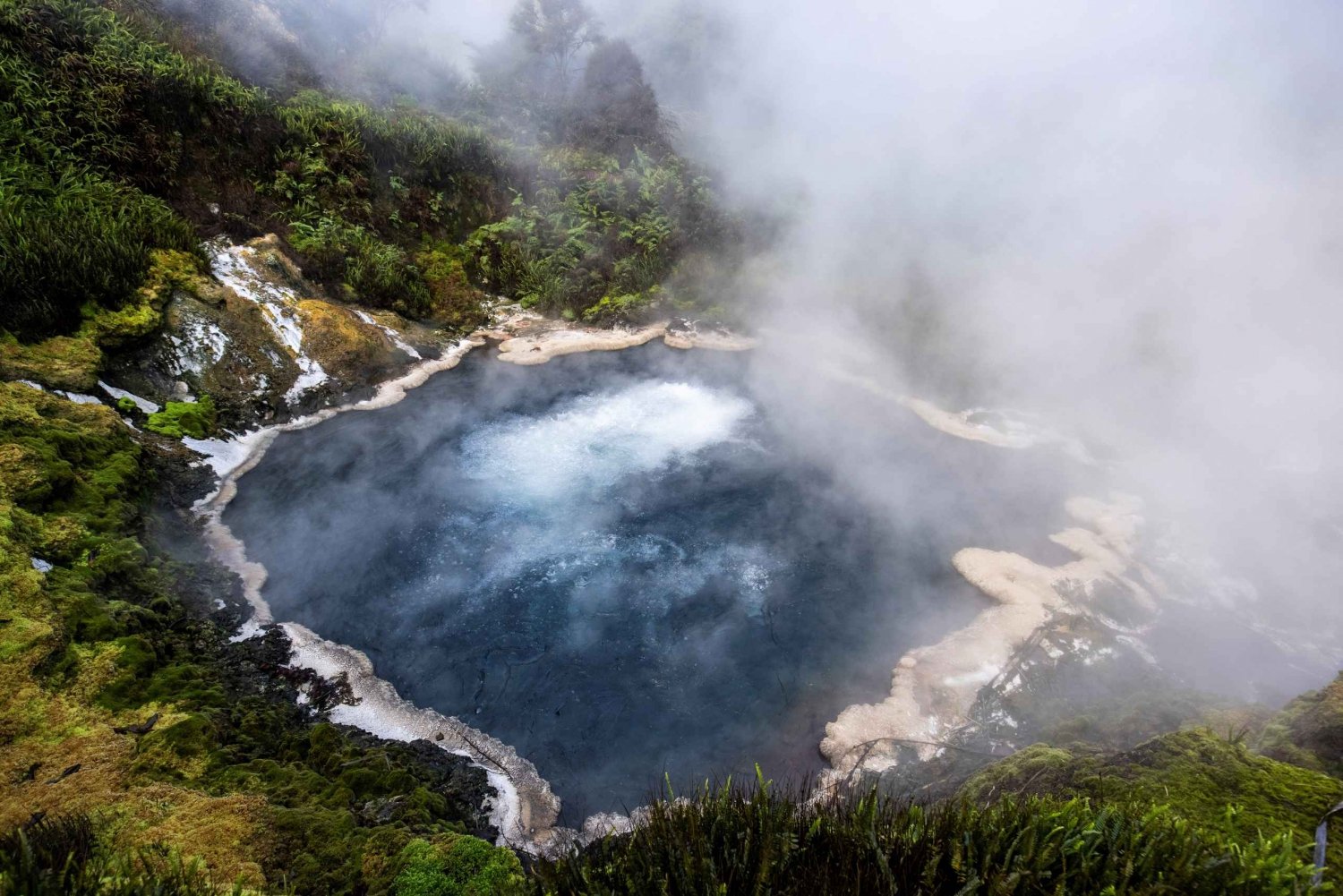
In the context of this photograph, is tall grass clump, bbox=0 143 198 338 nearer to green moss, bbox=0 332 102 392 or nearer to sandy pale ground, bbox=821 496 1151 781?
green moss, bbox=0 332 102 392

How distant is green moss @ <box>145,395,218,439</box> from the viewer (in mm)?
11117

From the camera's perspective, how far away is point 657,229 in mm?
20922

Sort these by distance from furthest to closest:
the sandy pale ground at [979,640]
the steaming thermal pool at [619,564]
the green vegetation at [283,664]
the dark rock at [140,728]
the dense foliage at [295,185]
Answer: the dense foliage at [295,185]
the steaming thermal pool at [619,564]
the sandy pale ground at [979,640]
the dark rock at [140,728]
the green vegetation at [283,664]

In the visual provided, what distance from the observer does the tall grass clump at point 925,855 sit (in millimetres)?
2654

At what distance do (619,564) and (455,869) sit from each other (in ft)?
19.5

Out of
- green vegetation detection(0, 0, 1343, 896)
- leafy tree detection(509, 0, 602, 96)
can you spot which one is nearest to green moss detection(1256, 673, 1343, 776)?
green vegetation detection(0, 0, 1343, 896)

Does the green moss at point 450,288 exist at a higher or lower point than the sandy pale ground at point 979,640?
higher

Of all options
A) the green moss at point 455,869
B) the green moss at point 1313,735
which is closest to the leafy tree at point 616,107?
the green moss at point 455,869

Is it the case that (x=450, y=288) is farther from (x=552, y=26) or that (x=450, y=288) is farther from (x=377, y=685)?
(x=552, y=26)

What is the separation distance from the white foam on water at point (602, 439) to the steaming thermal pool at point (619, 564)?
0.06m

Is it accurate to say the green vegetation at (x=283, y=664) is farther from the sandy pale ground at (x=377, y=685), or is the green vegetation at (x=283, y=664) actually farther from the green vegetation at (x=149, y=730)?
the sandy pale ground at (x=377, y=685)

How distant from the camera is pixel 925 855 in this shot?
3.04m

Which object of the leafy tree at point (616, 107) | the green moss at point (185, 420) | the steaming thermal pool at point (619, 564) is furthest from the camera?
the leafy tree at point (616, 107)

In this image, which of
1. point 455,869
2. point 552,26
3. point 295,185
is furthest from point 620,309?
point 552,26
